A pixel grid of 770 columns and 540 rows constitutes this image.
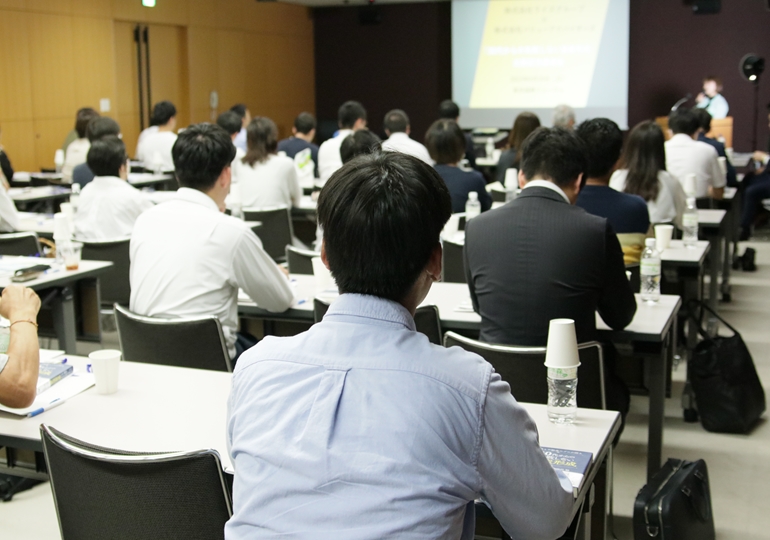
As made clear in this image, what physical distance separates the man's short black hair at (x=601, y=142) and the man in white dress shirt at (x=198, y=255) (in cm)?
140

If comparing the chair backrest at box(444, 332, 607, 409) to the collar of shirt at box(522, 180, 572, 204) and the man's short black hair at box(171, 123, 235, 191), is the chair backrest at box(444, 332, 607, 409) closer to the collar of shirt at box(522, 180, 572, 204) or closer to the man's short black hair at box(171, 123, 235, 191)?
the collar of shirt at box(522, 180, 572, 204)

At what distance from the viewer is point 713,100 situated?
11516mm

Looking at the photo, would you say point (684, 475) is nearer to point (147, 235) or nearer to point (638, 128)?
point (147, 235)

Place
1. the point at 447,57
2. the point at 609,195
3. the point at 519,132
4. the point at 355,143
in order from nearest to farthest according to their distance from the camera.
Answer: the point at 609,195, the point at 355,143, the point at 519,132, the point at 447,57

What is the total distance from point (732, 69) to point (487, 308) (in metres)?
10.9

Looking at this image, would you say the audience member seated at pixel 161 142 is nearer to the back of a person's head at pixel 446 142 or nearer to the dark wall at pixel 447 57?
the back of a person's head at pixel 446 142

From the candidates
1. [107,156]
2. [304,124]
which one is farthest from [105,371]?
[304,124]

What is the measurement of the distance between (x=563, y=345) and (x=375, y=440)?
0.97 metres

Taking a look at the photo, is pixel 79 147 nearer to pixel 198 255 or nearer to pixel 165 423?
pixel 198 255

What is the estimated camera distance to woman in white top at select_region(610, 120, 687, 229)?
4594 mm

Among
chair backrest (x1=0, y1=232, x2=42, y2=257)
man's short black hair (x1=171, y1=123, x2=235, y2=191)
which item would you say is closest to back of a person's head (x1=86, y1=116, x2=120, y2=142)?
chair backrest (x1=0, y1=232, x2=42, y2=257)

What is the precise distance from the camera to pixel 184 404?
2.18m

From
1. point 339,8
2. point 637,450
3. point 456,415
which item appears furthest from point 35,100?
point 456,415

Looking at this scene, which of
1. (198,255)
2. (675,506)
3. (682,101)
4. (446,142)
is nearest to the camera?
(675,506)
